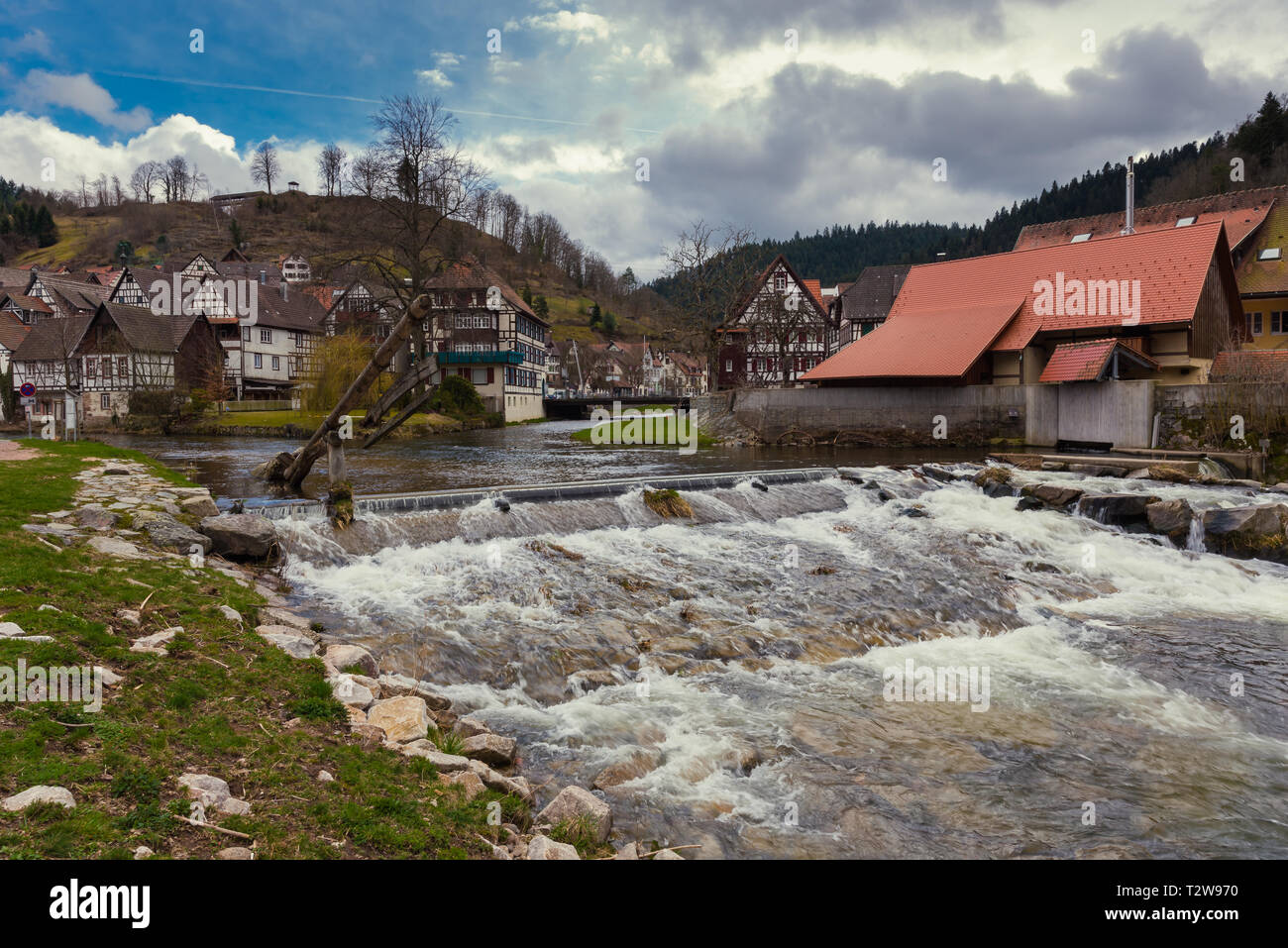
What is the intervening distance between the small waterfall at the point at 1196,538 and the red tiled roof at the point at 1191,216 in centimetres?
3034

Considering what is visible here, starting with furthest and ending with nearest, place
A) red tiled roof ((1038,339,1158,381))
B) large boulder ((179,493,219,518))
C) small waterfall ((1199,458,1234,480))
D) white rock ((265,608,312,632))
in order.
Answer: red tiled roof ((1038,339,1158,381)) < small waterfall ((1199,458,1234,480)) < large boulder ((179,493,219,518)) < white rock ((265,608,312,632))

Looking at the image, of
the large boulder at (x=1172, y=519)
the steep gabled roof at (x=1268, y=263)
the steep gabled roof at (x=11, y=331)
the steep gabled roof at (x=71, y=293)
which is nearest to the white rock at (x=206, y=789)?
the large boulder at (x=1172, y=519)

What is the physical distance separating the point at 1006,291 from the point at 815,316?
31.4m

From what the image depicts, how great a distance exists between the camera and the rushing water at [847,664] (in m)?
5.68

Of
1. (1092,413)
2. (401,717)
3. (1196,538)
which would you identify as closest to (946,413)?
(1092,413)

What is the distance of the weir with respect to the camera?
1304 centimetres

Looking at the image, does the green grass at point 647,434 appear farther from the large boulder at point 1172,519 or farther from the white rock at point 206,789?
the white rock at point 206,789

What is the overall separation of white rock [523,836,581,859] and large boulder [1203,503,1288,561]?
50.7ft

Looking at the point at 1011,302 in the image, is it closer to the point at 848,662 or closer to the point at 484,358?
the point at 848,662

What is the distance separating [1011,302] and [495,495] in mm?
28388

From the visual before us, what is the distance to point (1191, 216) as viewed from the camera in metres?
49.2

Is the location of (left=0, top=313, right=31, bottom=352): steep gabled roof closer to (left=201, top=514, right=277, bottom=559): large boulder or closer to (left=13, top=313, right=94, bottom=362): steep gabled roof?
(left=13, top=313, right=94, bottom=362): steep gabled roof

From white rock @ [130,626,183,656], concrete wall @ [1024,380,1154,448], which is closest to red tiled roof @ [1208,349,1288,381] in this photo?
concrete wall @ [1024,380,1154,448]
